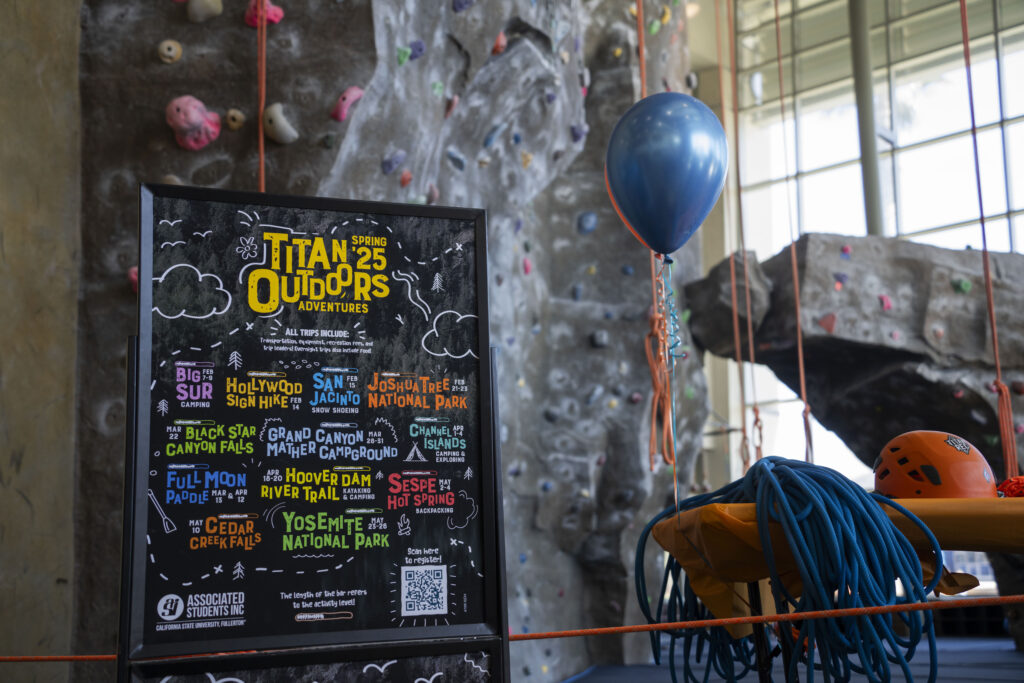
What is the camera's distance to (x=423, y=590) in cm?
176

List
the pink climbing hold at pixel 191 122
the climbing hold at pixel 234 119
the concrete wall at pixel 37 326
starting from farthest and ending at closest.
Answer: the climbing hold at pixel 234 119 → the pink climbing hold at pixel 191 122 → the concrete wall at pixel 37 326

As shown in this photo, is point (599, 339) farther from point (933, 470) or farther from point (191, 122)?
point (933, 470)

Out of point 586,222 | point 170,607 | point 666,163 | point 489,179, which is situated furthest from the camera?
point 586,222

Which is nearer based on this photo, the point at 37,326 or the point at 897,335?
the point at 37,326

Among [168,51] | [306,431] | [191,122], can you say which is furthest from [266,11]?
[306,431]

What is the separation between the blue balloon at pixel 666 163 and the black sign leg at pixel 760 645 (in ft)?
3.29

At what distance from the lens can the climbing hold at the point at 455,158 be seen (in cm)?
434

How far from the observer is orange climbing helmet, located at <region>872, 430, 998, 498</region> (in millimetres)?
2094

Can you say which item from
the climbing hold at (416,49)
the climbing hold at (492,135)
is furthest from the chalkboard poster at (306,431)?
the climbing hold at (492,135)

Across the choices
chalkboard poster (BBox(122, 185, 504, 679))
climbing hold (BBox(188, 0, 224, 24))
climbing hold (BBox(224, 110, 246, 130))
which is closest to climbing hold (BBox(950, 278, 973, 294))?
climbing hold (BBox(224, 110, 246, 130))

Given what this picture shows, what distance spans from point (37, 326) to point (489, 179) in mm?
2548

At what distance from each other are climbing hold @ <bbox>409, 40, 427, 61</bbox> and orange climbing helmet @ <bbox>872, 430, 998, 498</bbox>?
234 cm

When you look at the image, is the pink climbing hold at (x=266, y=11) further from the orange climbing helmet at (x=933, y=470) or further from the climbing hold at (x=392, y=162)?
the orange climbing helmet at (x=933, y=470)

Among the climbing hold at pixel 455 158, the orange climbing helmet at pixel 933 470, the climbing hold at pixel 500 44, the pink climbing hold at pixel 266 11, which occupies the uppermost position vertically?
the climbing hold at pixel 500 44
